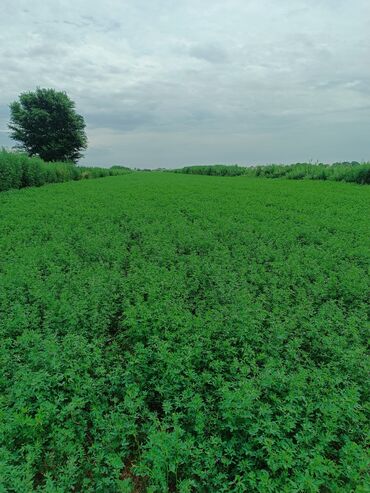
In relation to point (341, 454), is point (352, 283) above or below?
above

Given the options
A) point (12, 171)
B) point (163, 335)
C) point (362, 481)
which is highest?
point (12, 171)

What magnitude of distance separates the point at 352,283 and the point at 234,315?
2677mm

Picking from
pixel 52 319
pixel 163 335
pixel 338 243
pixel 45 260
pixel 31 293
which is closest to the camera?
pixel 163 335

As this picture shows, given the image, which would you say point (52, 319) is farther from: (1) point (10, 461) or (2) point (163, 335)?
(1) point (10, 461)

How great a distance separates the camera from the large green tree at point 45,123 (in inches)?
1613

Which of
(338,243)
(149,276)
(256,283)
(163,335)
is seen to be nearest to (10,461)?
(163,335)

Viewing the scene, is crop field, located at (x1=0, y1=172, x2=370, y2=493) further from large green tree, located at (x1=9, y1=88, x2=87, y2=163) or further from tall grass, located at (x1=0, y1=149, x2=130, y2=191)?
large green tree, located at (x1=9, y1=88, x2=87, y2=163)

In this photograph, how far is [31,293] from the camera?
539 centimetres

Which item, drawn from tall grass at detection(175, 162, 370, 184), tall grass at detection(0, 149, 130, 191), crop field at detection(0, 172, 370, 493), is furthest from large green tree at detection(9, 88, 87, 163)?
crop field at detection(0, 172, 370, 493)

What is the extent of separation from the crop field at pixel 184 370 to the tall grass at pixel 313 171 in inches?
798

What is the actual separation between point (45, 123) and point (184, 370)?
44.3 meters

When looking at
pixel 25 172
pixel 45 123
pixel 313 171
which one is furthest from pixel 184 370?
pixel 45 123

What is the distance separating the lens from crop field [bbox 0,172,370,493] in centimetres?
271

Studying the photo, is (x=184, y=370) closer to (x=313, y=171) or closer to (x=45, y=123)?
(x=313, y=171)
